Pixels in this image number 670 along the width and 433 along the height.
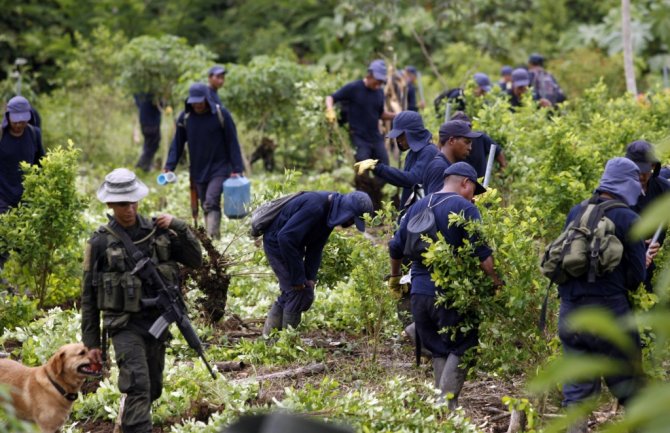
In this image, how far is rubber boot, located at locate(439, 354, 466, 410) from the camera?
704 cm

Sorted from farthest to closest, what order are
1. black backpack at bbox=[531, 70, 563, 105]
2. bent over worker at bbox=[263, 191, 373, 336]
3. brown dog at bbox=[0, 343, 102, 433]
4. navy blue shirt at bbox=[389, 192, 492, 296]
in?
1. black backpack at bbox=[531, 70, 563, 105]
2. bent over worker at bbox=[263, 191, 373, 336]
3. navy blue shirt at bbox=[389, 192, 492, 296]
4. brown dog at bbox=[0, 343, 102, 433]

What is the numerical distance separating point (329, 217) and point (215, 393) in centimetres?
171

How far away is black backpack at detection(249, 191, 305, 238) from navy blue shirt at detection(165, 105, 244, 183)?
3.65 m

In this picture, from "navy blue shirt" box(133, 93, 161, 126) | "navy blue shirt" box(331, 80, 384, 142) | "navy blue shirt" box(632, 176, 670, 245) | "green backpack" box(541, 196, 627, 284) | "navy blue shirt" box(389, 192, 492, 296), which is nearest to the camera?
"green backpack" box(541, 196, 627, 284)

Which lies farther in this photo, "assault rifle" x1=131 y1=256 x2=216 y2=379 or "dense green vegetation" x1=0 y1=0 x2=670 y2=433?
"dense green vegetation" x1=0 y1=0 x2=670 y2=433

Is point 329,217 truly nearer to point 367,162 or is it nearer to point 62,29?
A: point 367,162

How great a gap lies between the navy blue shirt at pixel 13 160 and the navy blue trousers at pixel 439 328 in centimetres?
472

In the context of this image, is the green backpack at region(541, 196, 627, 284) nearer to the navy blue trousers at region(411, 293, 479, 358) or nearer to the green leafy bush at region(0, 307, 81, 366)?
the navy blue trousers at region(411, 293, 479, 358)

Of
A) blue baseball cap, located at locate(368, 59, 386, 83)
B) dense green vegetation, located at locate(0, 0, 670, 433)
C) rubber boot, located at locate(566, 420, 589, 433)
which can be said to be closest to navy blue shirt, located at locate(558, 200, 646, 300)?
dense green vegetation, located at locate(0, 0, 670, 433)

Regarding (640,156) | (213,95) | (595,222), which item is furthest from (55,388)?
(213,95)

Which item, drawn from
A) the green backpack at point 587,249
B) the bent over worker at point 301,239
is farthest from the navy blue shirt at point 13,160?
the green backpack at point 587,249

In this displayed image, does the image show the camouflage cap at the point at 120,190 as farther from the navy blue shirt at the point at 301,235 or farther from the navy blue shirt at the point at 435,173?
the navy blue shirt at the point at 435,173

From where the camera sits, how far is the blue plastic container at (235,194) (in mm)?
12031

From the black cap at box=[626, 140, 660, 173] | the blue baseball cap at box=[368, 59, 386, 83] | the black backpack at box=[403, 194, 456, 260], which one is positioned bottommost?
the black backpack at box=[403, 194, 456, 260]
